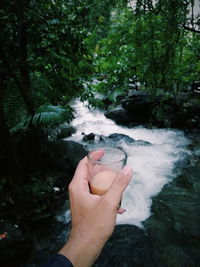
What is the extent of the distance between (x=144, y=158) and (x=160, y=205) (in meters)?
2.38

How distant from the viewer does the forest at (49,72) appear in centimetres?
321

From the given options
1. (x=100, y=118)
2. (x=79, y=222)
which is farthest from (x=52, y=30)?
(x=100, y=118)

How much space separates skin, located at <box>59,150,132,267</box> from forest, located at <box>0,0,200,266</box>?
6.69 ft

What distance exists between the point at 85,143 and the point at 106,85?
3578mm

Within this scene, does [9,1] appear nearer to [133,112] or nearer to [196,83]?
[133,112]

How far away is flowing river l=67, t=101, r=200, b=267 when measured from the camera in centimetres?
282

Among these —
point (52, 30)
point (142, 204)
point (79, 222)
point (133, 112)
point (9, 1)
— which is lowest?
point (142, 204)

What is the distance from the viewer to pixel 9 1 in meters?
3.08

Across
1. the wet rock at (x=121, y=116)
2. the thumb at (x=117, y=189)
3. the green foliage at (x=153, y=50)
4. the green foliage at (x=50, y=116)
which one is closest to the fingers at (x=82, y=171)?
the thumb at (x=117, y=189)

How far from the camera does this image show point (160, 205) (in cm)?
391

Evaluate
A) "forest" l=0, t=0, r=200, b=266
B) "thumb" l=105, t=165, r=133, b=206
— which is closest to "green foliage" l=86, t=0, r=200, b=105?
"forest" l=0, t=0, r=200, b=266

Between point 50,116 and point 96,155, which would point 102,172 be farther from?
point 50,116

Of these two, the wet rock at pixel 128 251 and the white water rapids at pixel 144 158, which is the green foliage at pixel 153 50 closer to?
the white water rapids at pixel 144 158

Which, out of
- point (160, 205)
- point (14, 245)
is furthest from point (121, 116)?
point (14, 245)
